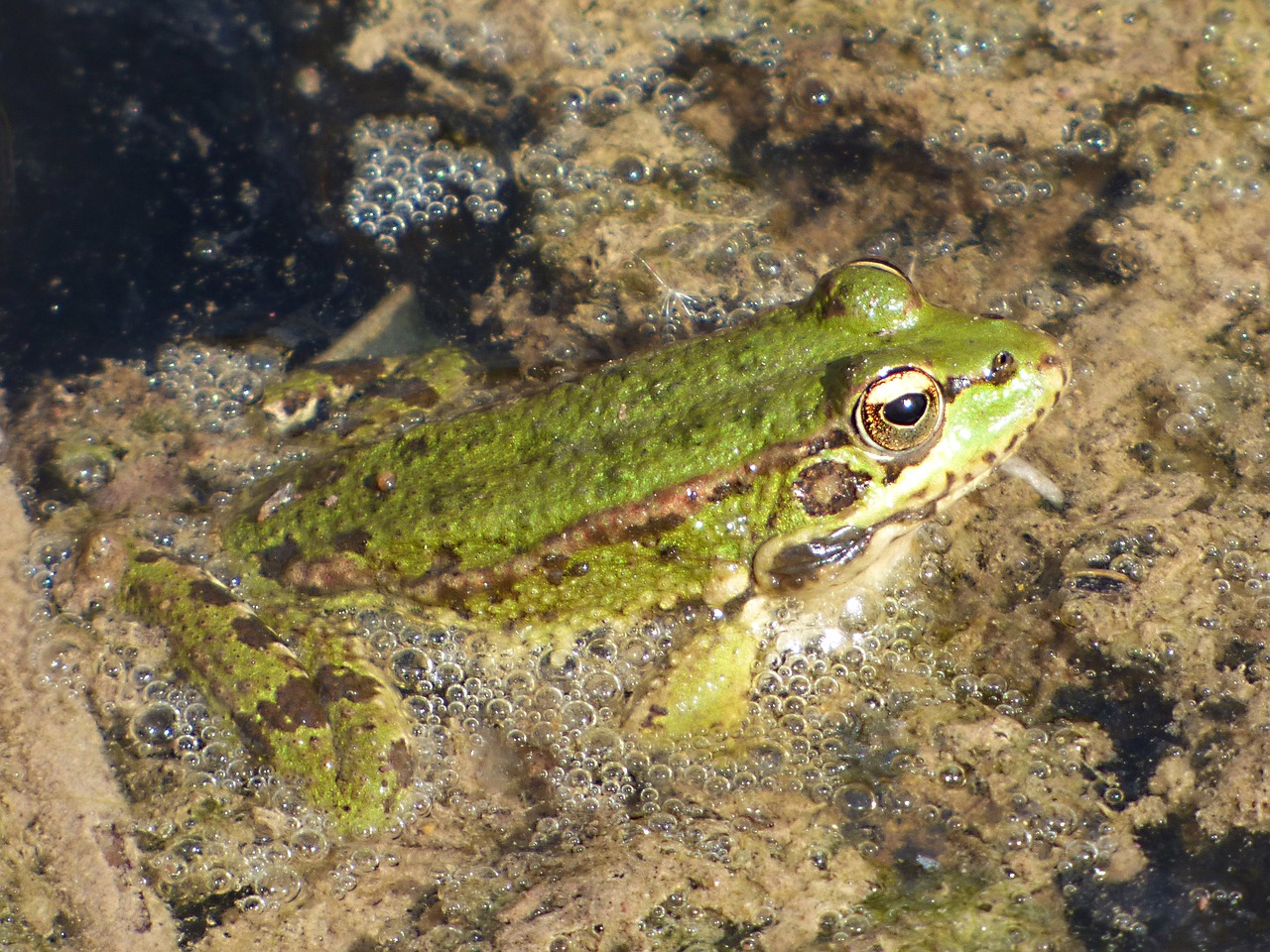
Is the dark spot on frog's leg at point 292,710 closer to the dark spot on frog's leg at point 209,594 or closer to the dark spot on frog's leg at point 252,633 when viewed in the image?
the dark spot on frog's leg at point 252,633

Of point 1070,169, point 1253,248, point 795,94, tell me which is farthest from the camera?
point 795,94

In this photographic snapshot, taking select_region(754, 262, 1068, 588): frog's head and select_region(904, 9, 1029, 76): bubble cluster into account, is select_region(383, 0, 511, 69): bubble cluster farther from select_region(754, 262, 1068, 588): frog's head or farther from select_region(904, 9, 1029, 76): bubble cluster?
select_region(754, 262, 1068, 588): frog's head

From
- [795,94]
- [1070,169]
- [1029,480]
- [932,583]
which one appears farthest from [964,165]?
[932,583]

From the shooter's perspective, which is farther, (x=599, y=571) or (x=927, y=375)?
(x=599, y=571)

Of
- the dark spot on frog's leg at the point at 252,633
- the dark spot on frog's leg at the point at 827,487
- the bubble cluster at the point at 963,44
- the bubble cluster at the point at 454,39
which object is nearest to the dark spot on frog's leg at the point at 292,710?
the dark spot on frog's leg at the point at 252,633

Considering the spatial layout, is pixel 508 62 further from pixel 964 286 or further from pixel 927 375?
pixel 927 375

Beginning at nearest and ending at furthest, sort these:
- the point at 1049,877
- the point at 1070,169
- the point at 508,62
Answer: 1. the point at 1049,877
2. the point at 1070,169
3. the point at 508,62

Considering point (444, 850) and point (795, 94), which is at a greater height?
point (795, 94)

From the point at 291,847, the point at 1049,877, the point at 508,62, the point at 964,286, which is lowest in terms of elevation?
the point at 291,847
